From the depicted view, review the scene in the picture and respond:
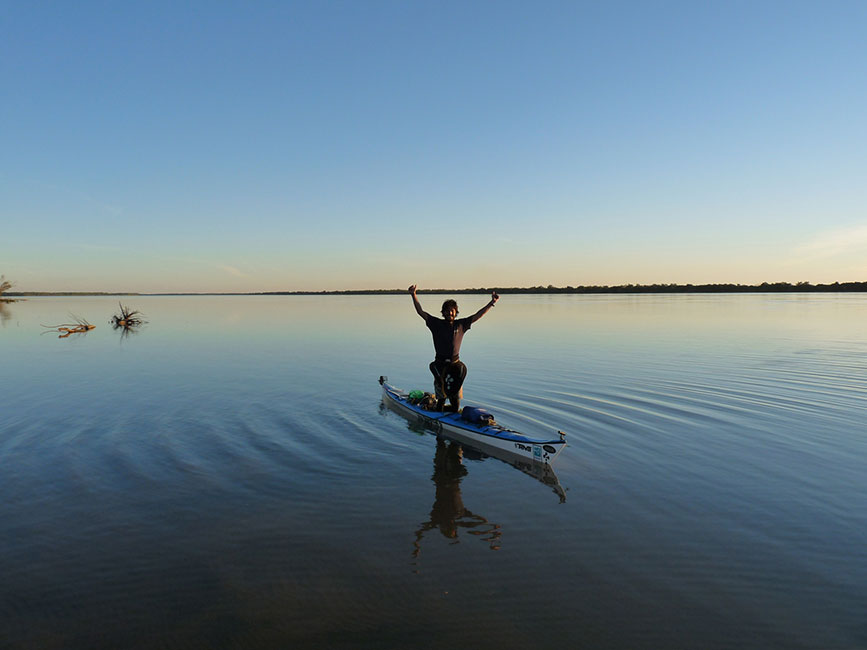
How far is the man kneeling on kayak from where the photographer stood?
1348 centimetres

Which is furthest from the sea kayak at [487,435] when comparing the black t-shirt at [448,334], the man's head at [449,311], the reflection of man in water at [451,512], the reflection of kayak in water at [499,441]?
the man's head at [449,311]

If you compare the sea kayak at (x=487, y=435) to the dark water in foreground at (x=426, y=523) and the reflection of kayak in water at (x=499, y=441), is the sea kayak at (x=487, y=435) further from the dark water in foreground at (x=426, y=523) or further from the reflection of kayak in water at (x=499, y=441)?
the dark water in foreground at (x=426, y=523)

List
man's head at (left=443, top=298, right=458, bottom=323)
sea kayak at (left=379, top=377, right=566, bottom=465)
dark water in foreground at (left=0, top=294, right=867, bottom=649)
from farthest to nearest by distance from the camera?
man's head at (left=443, top=298, right=458, bottom=323), sea kayak at (left=379, top=377, right=566, bottom=465), dark water in foreground at (left=0, top=294, right=867, bottom=649)

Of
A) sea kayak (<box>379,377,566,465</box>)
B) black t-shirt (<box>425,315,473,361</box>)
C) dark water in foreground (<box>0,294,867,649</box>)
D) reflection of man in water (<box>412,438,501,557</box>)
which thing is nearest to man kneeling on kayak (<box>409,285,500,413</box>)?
black t-shirt (<box>425,315,473,361</box>)

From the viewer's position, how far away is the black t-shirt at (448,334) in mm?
13570

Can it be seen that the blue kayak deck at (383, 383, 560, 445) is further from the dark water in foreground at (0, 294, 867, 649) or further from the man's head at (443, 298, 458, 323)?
the man's head at (443, 298, 458, 323)

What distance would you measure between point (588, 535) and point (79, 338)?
46660mm

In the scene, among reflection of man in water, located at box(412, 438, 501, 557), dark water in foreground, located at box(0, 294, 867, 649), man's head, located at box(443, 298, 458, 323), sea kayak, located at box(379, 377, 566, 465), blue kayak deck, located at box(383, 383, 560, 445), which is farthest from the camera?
man's head, located at box(443, 298, 458, 323)

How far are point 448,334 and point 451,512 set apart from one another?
5949mm

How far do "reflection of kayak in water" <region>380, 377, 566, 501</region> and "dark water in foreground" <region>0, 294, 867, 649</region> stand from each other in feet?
1.54

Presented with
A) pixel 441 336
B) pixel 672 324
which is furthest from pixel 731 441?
pixel 672 324

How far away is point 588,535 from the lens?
7.65 meters

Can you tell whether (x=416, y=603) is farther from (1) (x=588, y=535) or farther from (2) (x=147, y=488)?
(2) (x=147, y=488)

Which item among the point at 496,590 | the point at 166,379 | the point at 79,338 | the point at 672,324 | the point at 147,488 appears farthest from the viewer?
the point at 672,324
